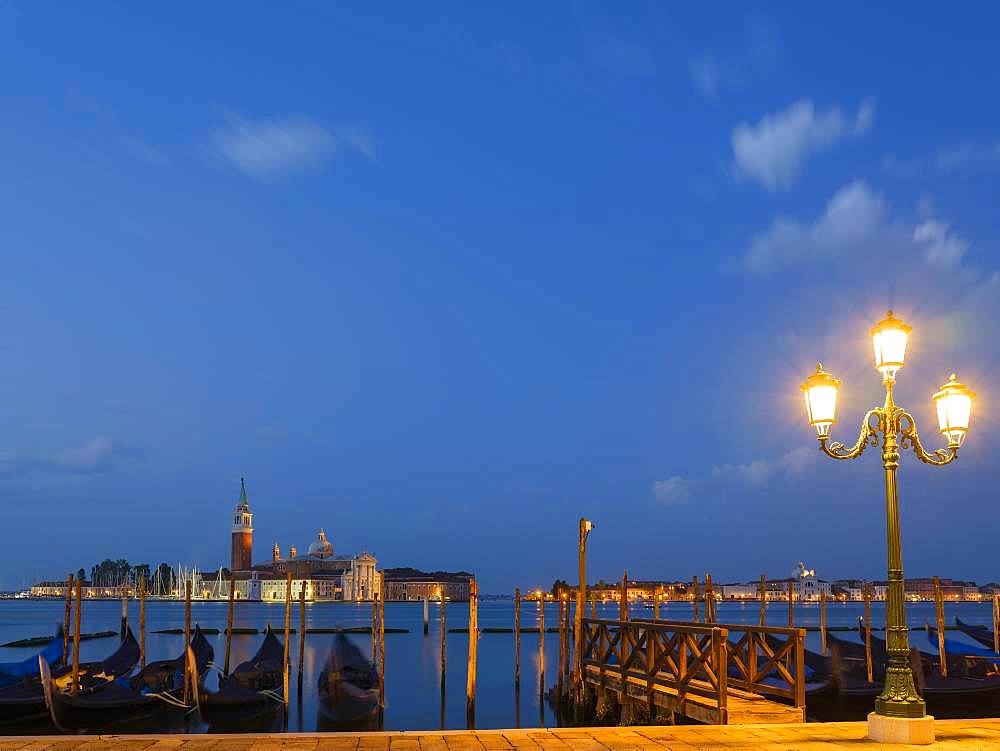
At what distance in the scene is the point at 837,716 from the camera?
60.6 ft

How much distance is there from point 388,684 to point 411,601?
160 metres

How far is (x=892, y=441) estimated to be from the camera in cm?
847

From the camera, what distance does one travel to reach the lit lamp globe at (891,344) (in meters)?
8.46

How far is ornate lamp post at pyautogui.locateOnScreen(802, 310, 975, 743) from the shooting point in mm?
7988

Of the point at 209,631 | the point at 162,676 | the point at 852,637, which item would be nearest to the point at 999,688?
the point at 162,676

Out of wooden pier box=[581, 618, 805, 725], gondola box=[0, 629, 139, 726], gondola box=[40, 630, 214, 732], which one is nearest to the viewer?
wooden pier box=[581, 618, 805, 725]

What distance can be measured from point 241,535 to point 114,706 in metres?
132

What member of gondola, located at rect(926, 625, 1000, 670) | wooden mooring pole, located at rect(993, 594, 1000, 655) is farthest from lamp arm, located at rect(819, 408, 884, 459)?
wooden mooring pole, located at rect(993, 594, 1000, 655)

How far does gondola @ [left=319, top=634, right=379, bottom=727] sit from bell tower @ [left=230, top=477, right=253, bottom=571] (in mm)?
128629

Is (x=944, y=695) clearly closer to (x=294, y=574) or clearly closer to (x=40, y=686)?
(x=40, y=686)

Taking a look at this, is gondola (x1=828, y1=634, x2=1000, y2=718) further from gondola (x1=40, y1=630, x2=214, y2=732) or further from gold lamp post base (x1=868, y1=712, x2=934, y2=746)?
gondola (x1=40, y1=630, x2=214, y2=732)

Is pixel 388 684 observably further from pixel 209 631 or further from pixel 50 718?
pixel 209 631

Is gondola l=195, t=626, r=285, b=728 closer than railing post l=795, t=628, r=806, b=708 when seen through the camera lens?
No

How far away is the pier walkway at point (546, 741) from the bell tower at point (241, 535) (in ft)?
467
